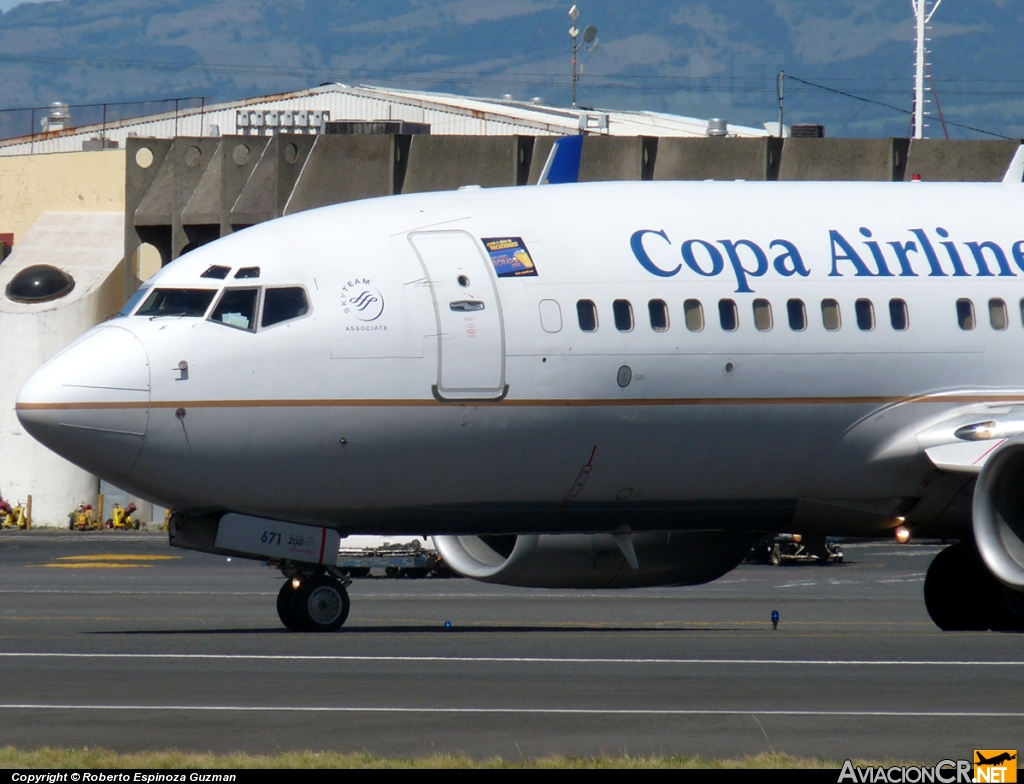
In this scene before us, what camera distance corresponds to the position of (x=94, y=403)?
18.1 m

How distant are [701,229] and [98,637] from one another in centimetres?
834

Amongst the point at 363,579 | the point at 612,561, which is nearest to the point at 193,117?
the point at 363,579

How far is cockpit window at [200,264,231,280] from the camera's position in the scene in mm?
19172

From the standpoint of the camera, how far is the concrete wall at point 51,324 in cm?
5884

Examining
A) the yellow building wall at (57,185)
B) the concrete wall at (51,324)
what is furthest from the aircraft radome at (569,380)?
the yellow building wall at (57,185)

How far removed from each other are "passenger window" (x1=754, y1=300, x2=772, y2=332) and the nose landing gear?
5.48m

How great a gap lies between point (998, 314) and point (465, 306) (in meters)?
6.60

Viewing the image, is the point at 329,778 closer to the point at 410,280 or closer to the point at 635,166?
the point at 410,280

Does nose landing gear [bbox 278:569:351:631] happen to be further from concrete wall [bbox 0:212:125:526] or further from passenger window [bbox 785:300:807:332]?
concrete wall [bbox 0:212:125:526]

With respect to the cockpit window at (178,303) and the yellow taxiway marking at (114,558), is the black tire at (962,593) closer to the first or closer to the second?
the cockpit window at (178,303)

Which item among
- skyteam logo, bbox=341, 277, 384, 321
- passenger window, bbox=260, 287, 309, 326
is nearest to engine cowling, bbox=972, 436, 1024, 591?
skyteam logo, bbox=341, 277, 384, 321

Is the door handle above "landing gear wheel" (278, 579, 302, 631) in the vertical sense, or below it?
above

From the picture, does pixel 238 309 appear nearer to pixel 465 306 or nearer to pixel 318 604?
pixel 465 306

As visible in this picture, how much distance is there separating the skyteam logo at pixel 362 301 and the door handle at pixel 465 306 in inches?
31.0
